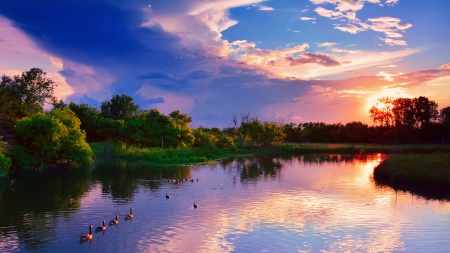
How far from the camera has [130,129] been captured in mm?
62000

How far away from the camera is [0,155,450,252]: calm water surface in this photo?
14328 millimetres

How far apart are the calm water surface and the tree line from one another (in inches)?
280

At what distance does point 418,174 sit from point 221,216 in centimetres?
1968

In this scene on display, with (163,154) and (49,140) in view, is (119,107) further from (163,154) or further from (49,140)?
(49,140)

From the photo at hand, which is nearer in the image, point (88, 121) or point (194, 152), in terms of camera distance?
point (194, 152)

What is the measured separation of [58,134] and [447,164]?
3607 cm

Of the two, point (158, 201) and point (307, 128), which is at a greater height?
point (307, 128)

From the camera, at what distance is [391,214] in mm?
19703

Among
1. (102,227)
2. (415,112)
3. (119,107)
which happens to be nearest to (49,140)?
(102,227)

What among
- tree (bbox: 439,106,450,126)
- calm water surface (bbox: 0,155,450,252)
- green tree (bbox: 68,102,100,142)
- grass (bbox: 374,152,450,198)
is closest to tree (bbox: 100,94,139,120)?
green tree (bbox: 68,102,100,142)

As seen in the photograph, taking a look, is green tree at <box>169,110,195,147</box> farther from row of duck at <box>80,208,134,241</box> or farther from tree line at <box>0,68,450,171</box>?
row of duck at <box>80,208,134,241</box>

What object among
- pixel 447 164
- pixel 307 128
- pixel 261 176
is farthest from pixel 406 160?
pixel 307 128

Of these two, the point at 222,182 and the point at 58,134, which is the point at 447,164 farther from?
the point at 58,134

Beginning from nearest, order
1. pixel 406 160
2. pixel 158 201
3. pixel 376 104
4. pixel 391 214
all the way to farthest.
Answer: pixel 391 214, pixel 158 201, pixel 406 160, pixel 376 104
